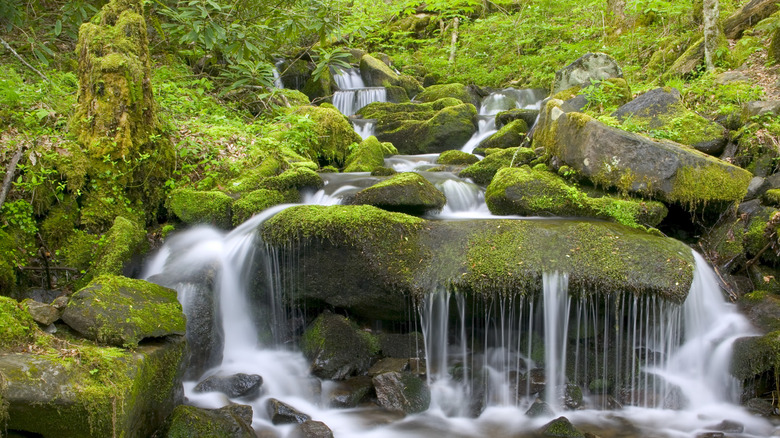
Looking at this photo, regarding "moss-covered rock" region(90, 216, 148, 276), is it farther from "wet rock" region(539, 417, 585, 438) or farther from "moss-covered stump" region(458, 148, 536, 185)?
"moss-covered stump" region(458, 148, 536, 185)

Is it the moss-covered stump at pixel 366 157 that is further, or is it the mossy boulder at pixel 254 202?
the moss-covered stump at pixel 366 157

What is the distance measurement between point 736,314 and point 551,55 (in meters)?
11.8

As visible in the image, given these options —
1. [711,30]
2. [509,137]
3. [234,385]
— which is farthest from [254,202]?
[711,30]

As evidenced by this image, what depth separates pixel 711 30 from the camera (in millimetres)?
9211

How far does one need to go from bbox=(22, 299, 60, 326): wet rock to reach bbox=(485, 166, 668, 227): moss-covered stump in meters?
4.95

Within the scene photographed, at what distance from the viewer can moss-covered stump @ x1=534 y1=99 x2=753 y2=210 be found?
5.90 meters

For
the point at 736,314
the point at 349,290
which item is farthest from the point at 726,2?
the point at 349,290

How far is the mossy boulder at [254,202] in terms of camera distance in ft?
20.9

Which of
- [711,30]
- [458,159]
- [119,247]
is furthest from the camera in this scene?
[458,159]

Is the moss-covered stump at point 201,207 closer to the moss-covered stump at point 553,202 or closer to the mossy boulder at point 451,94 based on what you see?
the moss-covered stump at point 553,202

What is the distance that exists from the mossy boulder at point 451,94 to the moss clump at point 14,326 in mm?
12057

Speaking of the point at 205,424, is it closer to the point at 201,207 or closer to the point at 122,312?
the point at 122,312

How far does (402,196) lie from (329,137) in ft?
11.3

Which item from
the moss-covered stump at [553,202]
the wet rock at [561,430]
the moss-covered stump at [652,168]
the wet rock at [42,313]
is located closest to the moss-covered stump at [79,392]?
the wet rock at [42,313]
